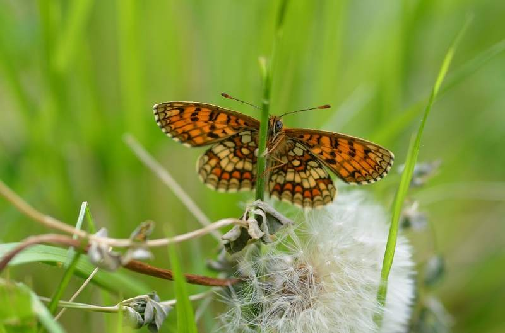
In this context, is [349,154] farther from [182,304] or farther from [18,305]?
[18,305]

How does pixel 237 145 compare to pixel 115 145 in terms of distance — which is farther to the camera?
pixel 115 145

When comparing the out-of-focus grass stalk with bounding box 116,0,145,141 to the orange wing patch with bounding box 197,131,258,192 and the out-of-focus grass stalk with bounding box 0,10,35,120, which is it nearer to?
the out-of-focus grass stalk with bounding box 0,10,35,120

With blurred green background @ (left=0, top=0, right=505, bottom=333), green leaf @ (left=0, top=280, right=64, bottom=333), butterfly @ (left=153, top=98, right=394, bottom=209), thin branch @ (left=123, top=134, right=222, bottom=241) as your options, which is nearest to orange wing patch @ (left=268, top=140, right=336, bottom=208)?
butterfly @ (left=153, top=98, right=394, bottom=209)

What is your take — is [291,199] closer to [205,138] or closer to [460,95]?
[205,138]

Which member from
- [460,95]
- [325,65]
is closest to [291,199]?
[325,65]

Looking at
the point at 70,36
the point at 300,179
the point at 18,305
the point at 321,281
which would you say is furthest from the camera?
the point at 70,36

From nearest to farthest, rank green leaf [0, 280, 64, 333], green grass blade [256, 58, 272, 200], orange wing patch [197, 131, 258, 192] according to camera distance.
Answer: green leaf [0, 280, 64, 333], green grass blade [256, 58, 272, 200], orange wing patch [197, 131, 258, 192]

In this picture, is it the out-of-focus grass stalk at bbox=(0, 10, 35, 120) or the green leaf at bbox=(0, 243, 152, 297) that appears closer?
the green leaf at bbox=(0, 243, 152, 297)

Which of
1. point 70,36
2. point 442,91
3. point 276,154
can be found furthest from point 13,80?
Answer: point 442,91
